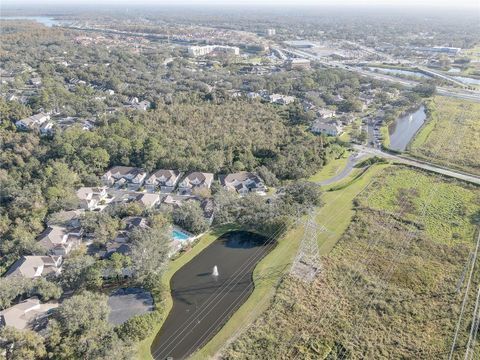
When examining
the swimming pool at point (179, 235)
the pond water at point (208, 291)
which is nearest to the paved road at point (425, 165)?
the pond water at point (208, 291)

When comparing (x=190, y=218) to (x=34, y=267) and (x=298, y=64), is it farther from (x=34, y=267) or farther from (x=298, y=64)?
(x=298, y=64)

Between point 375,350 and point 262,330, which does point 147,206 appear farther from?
point 375,350

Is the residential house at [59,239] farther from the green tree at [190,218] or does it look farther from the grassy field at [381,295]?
the grassy field at [381,295]

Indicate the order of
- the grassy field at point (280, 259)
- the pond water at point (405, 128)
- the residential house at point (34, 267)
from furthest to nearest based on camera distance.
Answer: the pond water at point (405, 128)
the residential house at point (34, 267)
the grassy field at point (280, 259)

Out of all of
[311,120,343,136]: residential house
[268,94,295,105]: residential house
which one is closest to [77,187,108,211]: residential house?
[311,120,343,136]: residential house

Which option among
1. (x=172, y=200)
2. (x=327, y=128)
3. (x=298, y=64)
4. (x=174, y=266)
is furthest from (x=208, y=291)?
(x=298, y=64)

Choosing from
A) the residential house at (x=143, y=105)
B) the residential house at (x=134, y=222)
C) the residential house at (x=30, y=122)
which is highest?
the residential house at (x=30, y=122)

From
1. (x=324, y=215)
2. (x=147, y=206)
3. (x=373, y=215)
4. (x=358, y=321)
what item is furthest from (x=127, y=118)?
(x=358, y=321)

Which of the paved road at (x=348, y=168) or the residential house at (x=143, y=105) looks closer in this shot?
the paved road at (x=348, y=168)
